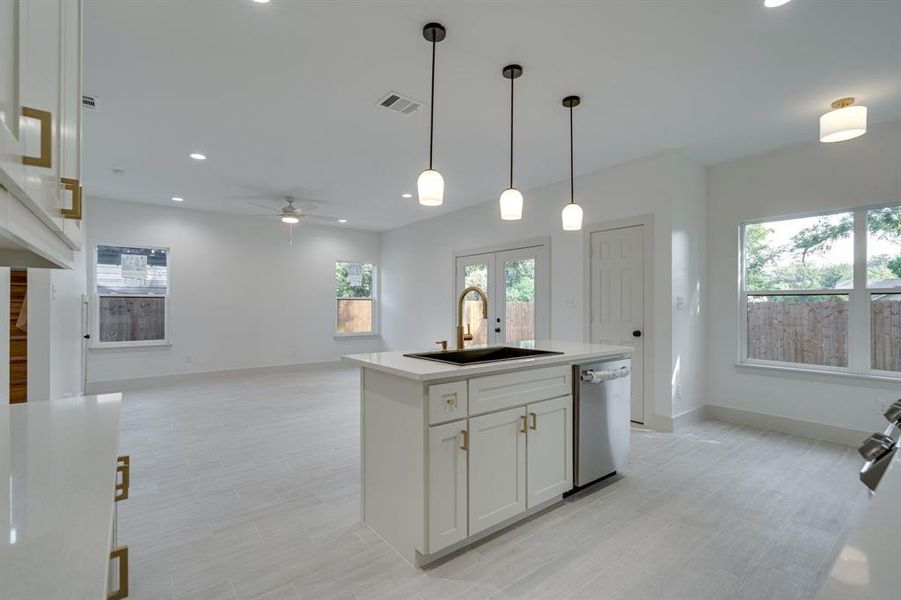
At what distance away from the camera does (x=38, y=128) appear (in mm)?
747

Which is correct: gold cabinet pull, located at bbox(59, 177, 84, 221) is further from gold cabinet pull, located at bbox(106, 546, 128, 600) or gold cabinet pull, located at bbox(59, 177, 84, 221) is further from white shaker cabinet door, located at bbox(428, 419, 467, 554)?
white shaker cabinet door, located at bbox(428, 419, 467, 554)

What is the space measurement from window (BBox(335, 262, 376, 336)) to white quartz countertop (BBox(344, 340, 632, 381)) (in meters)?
6.10

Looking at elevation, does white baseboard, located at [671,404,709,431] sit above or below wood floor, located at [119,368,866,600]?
above

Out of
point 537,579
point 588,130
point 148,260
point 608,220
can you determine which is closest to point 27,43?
point 537,579

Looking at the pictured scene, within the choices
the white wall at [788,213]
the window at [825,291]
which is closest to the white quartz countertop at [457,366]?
the white wall at [788,213]

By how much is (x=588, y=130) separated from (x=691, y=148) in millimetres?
→ 1218

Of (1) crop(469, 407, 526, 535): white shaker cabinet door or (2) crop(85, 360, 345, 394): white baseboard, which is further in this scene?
(2) crop(85, 360, 345, 394): white baseboard

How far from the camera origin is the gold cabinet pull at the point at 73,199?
980 mm

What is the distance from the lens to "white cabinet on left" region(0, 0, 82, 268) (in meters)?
0.65

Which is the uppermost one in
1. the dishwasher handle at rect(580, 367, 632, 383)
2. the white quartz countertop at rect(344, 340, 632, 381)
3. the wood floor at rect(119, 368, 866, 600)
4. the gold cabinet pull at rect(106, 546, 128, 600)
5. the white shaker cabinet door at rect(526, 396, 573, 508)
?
the white quartz countertop at rect(344, 340, 632, 381)

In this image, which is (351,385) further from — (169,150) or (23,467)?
Answer: (23,467)

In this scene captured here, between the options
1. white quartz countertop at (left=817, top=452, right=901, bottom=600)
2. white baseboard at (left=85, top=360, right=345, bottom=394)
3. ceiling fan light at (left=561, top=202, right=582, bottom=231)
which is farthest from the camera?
white baseboard at (left=85, top=360, right=345, bottom=394)

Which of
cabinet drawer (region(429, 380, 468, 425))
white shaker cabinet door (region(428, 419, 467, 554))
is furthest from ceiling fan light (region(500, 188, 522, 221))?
A: white shaker cabinet door (region(428, 419, 467, 554))

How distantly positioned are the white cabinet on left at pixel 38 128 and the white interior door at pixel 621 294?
172 inches
